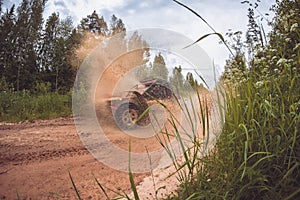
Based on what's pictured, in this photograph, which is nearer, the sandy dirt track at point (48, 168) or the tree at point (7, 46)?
the sandy dirt track at point (48, 168)

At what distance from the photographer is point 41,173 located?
6.91ft

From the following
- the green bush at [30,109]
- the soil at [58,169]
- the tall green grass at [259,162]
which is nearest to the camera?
the tall green grass at [259,162]

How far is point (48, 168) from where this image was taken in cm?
224

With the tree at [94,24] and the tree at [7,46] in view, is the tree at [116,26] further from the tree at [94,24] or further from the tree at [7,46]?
the tree at [7,46]

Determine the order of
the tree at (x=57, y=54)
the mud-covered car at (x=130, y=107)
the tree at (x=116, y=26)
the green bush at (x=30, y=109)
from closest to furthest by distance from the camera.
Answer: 1. the mud-covered car at (x=130, y=107)
2. the green bush at (x=30, y=109)
3. the tree at (x=116, y=26)
4. the tree at (x=57, y=54)

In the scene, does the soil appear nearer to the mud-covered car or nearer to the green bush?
the mud-covered car

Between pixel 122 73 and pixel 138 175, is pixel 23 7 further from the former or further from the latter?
pixel 138 175

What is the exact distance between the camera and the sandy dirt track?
1.74 meters

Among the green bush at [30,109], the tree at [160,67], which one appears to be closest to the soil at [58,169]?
the tree at [160,67]

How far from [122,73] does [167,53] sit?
2236 millimetres

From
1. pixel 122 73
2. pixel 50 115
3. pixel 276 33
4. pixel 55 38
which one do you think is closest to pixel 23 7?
pixel 55 38

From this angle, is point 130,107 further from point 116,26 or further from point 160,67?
point 116,26

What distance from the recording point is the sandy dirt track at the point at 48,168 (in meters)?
1.74

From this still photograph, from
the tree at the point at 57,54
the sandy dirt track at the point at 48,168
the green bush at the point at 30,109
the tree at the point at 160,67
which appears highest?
the tree at the point at 57,54
